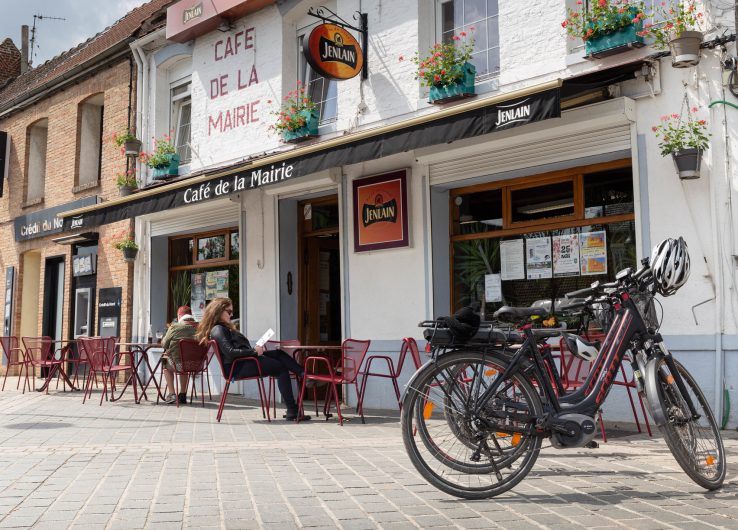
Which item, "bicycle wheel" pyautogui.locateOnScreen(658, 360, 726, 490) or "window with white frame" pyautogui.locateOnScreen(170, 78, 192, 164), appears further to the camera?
"window with white frame" pyautogui.locateOnScreen(170, 78, 192, 164)

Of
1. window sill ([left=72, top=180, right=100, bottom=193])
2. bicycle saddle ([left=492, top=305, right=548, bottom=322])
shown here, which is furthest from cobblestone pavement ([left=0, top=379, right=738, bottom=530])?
window sill ([left=72, top=180, right=100, bottom=193])

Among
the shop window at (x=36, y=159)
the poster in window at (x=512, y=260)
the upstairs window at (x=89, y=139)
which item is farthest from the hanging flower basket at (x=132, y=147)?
the poster in window at (x=512, y=260)

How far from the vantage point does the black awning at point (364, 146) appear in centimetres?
645

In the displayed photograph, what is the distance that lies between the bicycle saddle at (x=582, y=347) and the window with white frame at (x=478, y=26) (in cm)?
486

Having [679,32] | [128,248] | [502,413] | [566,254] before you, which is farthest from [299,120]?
[502,413]

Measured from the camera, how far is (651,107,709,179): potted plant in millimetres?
6617

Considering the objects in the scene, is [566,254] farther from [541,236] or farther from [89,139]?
[89,139]

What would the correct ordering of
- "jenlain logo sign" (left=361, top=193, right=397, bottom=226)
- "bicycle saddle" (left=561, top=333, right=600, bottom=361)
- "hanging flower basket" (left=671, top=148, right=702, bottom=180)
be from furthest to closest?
"jenlain logo sign" (left=361, top=193, right=397, bottom=226) → "hanging flower basket" (left=671, top=148, right=702, bottom=180) → "bicycle saddle" (left=561, top=333, right=600, bottom=361)

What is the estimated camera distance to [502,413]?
13.4 feet

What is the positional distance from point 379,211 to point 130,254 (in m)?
5.85

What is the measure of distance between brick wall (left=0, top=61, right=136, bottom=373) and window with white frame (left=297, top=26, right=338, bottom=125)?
13.9ft

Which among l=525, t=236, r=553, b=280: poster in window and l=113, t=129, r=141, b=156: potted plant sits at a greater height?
l=113, t=129, r=141, b=156: potted plant

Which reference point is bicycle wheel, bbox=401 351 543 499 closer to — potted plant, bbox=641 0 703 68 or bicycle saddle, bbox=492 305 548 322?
bicycle saddle, bbox=492 305 548 322

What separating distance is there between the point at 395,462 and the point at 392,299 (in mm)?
3889
